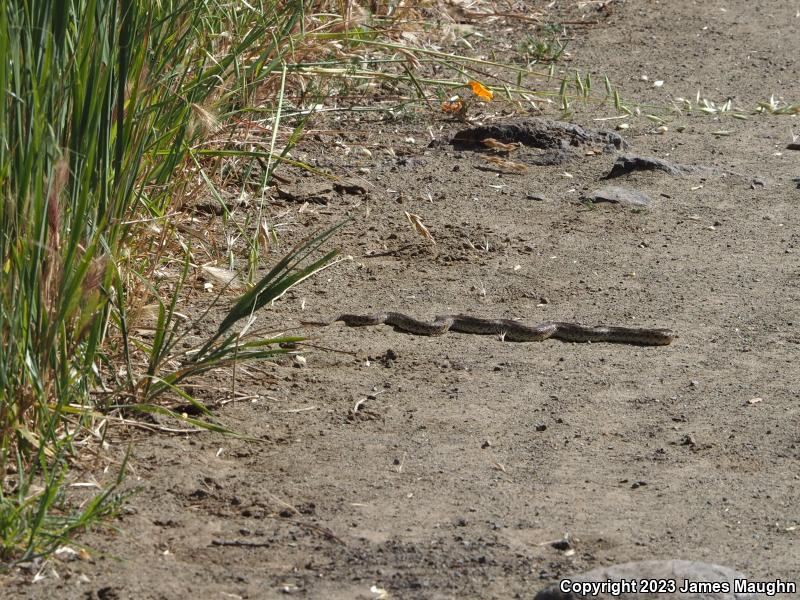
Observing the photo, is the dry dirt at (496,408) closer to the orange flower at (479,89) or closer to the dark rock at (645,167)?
the dark rock at (645,167)

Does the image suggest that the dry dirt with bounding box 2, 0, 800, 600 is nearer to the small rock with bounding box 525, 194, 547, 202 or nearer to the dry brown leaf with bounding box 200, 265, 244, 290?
the small rock with bounding box 525, 194, 547, 202

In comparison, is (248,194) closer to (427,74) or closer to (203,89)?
(203,89)

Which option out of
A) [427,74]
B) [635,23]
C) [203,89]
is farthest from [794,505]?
[635,23]

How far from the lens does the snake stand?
5793 mm

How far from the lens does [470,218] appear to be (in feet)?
24.1

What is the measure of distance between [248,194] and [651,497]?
3.62 m

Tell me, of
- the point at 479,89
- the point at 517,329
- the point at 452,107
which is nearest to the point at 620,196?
the point at 479,89

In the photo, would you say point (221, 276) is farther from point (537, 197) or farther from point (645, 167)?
point (645, 167)

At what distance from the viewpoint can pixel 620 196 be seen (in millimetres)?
7688

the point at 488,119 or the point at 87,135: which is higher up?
the point at 87,135

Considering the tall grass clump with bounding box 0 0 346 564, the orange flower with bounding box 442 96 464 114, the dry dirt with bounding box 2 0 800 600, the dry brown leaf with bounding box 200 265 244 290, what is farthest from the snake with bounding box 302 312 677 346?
the orange flower with bounding box 442 96 464 114

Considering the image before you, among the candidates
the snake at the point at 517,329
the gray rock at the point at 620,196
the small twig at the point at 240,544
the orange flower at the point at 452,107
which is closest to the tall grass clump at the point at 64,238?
the small twig at the point at 240,544

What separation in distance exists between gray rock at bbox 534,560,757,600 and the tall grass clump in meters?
1.43

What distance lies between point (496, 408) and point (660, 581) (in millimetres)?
1790
